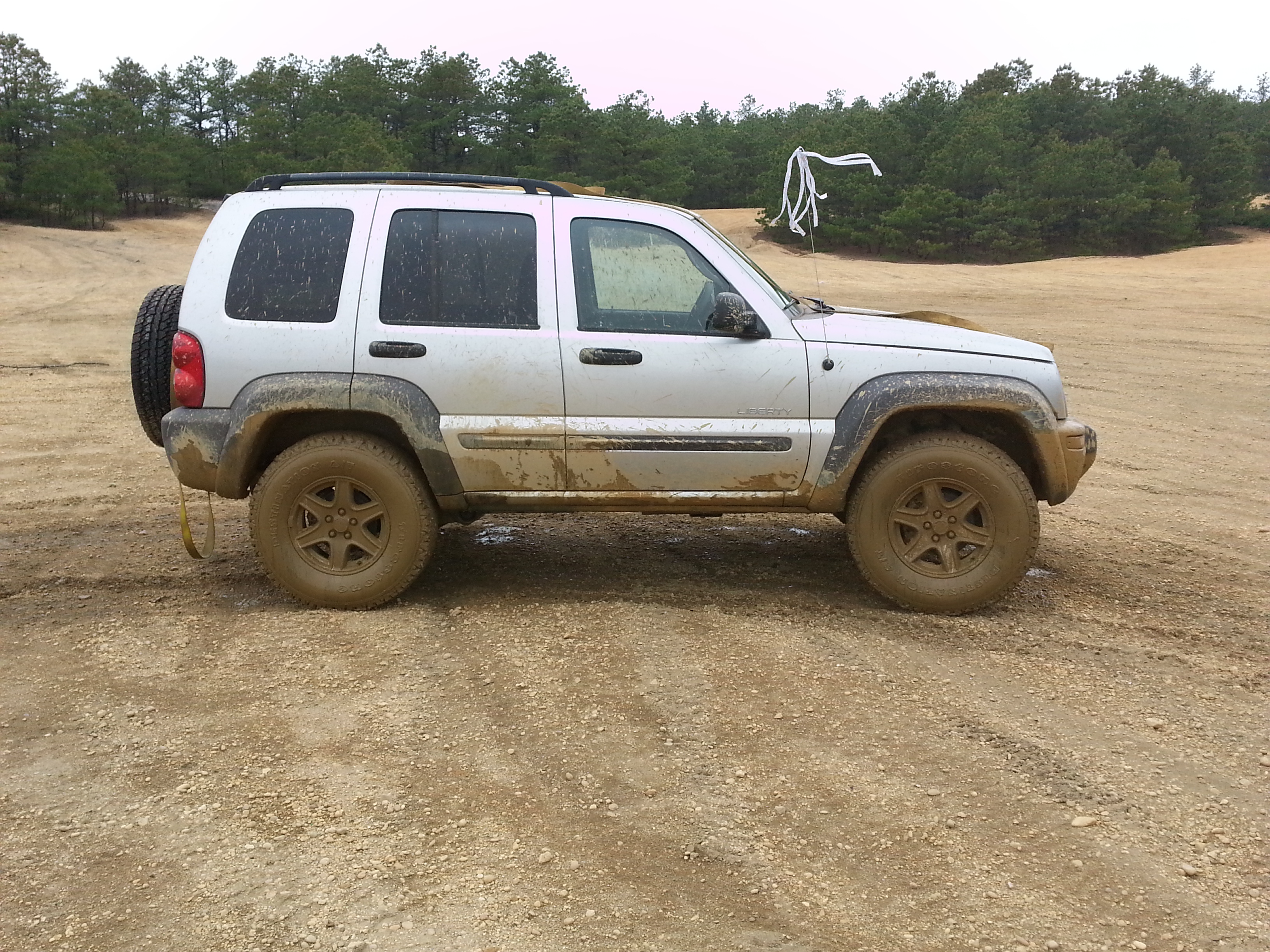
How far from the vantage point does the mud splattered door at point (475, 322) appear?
5.37 m

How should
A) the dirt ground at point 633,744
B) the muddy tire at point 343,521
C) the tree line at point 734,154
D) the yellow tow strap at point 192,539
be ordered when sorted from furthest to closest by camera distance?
the tree line at point 734,154 < the yellow tow strap at point 192,539 < the muddy tire at point 343,521 < the dirt ground at point 633,744

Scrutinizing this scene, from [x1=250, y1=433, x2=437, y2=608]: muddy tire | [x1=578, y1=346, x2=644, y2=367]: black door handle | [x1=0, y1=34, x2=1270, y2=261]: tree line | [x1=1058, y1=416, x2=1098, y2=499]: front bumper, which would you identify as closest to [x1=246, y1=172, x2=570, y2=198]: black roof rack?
[x1=578, y1=346, x2=644, y2=367]: black door handle

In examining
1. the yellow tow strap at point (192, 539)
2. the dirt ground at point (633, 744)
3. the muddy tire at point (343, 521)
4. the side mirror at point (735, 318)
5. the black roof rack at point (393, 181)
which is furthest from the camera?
the yellow tow strap at point (192, 539)

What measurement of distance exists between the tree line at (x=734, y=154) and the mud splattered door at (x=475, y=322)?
24107 mm

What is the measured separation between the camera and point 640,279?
5.52 meters

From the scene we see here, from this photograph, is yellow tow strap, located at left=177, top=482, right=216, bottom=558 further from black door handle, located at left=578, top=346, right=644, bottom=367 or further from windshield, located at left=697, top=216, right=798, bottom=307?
windshield, located at left=697, top=216, right=798, bottom=307

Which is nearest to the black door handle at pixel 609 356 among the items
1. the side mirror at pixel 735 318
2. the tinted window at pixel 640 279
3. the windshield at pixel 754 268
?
the tinted window at pixel 640 279

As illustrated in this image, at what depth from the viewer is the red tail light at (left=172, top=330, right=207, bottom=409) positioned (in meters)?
5.34

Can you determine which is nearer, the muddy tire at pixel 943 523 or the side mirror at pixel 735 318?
the side mirror at pixel 735 318

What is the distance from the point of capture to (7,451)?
30.3 feet

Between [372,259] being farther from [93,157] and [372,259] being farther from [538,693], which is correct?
[93,157]

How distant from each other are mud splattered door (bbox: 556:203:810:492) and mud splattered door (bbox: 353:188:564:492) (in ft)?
0.35

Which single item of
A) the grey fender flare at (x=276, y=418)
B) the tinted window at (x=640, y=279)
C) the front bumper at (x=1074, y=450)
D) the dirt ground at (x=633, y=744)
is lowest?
the dirt ground at (x=633, y=744)

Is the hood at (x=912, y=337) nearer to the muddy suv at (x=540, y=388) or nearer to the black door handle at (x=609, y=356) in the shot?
the muddy suv at (x=540, y=388)
